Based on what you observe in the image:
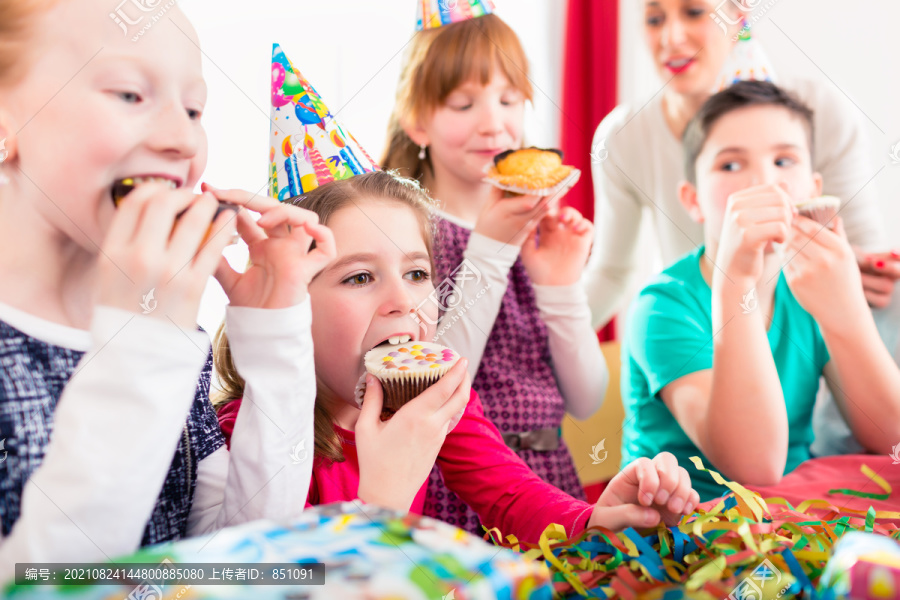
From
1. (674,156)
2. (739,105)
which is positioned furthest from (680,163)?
(739,105)

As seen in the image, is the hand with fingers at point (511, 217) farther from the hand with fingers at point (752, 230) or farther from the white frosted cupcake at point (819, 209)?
the white frosted cupcake at point (819, 209)

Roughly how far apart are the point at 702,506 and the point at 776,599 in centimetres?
29

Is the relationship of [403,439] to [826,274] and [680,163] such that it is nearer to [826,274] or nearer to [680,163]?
[826,274]

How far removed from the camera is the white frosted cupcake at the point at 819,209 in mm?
1189

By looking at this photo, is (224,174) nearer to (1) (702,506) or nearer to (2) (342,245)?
(2) (342,245)

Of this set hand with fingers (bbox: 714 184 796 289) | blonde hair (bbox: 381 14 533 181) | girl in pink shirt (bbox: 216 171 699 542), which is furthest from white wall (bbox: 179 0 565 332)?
hand with fingers (bbox: 714 184 796 289)

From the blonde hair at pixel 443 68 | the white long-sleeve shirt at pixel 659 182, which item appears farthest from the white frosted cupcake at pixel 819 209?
the blonde hair at pixel 443 68

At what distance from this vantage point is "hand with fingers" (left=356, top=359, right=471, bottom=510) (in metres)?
0.79

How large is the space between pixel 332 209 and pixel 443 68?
1.61ft

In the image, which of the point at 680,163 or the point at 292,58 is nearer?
the point at 292,58

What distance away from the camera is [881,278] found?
51.0 inches

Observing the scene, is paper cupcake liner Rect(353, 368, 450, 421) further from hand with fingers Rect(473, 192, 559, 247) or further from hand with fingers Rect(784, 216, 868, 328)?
hand with fingers Rect(784, 216, 868, 328)

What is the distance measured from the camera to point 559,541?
80 cm

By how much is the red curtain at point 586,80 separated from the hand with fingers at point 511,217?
1.51 metres
